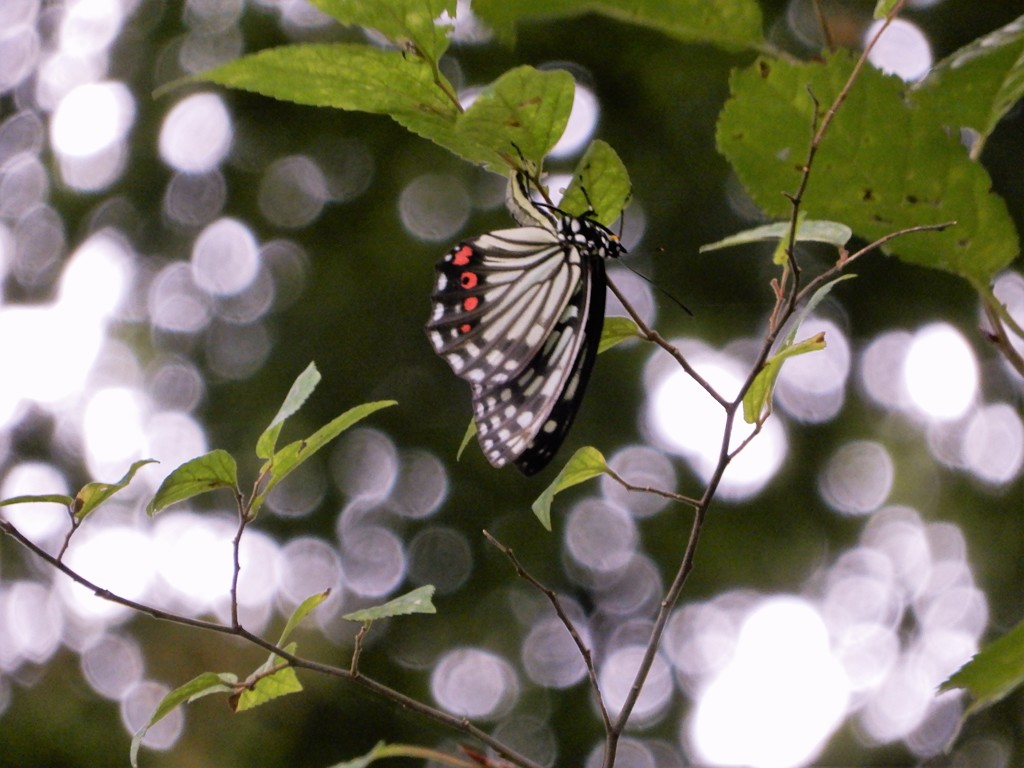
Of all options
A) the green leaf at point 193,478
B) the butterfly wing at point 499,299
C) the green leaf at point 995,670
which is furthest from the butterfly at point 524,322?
the green leaf at point 995,670

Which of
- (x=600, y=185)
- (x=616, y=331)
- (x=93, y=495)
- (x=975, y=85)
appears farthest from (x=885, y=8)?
(x=93, y=495)

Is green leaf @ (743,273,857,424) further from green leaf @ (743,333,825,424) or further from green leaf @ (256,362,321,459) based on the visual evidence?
green leaf @ (256,362,321,459)

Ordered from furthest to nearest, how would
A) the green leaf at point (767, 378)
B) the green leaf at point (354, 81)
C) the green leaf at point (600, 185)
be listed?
the green leaf at point (600, 185) → the green leaf at point (767, 378) → the green leaf at point (354, 81)

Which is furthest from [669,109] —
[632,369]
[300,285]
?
[300,285]

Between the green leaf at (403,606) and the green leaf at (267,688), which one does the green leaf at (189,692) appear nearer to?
the green leaf at (267,688)

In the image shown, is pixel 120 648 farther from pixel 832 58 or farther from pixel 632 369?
pixel 832 58

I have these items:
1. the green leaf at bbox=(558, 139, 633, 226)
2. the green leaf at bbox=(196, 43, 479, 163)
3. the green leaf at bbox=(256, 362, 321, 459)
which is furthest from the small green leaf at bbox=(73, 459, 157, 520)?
the green leaf at bbox=(558, 139, 633, 226)
